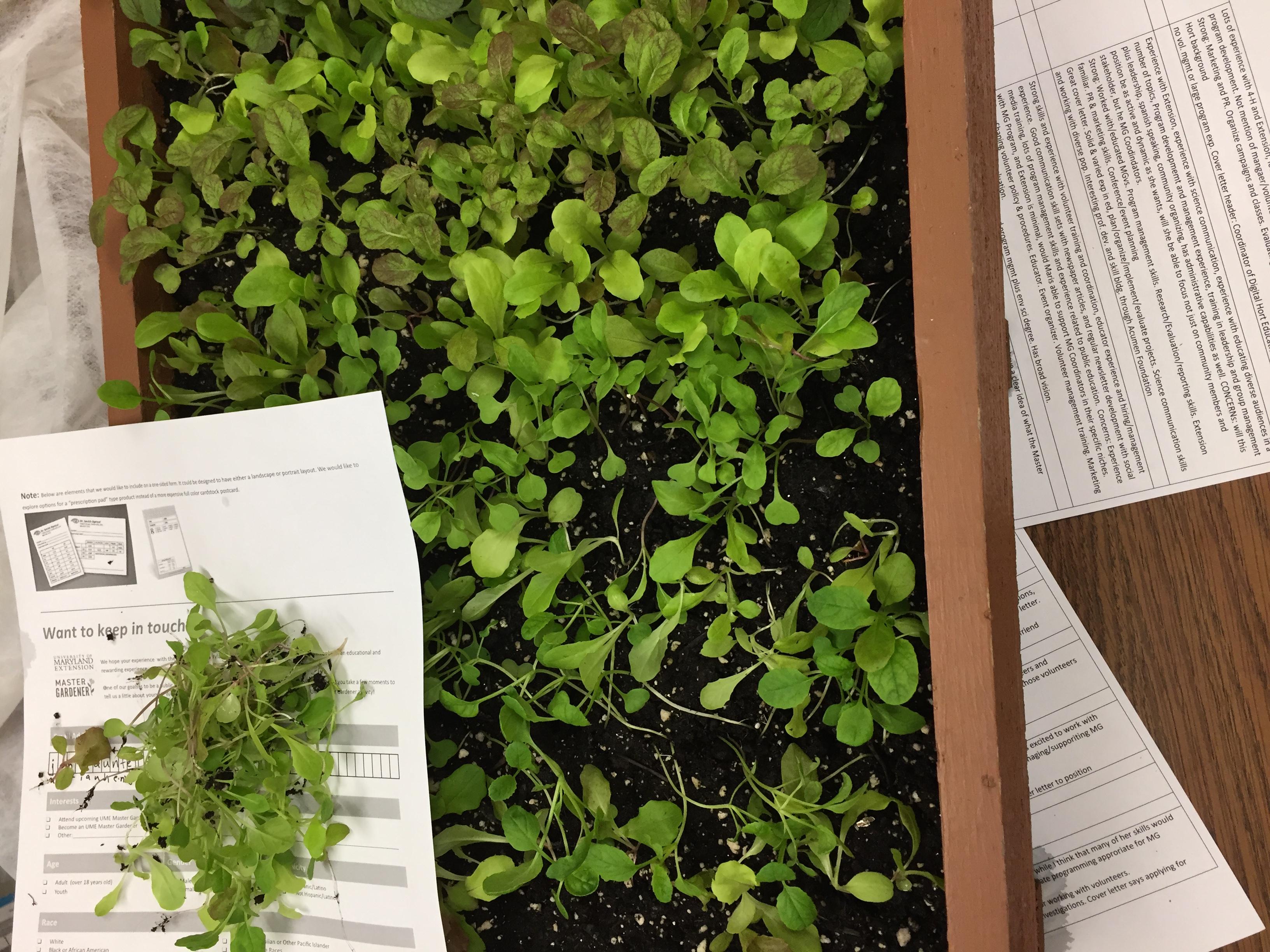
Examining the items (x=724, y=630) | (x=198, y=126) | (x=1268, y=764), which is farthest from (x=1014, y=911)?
(x=198, y=126)

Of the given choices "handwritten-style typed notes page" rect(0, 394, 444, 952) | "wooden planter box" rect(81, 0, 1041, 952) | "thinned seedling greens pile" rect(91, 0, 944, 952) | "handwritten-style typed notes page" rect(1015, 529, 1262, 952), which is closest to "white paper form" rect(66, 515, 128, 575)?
"handwritten-style typed notes page" rect(0, 394, 444, 952)

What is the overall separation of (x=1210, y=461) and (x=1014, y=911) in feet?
1.36

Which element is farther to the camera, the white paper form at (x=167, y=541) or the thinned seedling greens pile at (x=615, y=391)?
the white paper form at (x=167, y=541)

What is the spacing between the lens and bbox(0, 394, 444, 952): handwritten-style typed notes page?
623 millimetres

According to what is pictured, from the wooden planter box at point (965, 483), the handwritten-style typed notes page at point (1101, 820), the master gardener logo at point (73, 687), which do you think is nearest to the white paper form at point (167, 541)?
the master gardener logo at point (73, 687)

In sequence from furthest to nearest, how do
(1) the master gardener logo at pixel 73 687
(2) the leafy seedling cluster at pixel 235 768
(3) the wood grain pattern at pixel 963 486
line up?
(1) the master gardener logo at pixel 73 687
(2) the leafy seedling cluster at pixel 235 768
(3) the wood grain pattern at pixel 963 486

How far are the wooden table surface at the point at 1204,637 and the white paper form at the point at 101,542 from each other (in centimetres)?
80

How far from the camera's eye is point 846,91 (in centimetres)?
53

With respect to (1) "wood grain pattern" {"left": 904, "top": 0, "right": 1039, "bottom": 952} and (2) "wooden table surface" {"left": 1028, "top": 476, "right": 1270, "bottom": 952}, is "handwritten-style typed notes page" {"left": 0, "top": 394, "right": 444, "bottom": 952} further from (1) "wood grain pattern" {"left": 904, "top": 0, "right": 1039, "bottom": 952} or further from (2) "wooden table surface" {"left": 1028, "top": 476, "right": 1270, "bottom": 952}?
(2) "wooden table surface" {"left": 1028, "top": 476, "right": 1270, "bottom": 952}

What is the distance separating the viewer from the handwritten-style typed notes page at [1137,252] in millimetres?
660

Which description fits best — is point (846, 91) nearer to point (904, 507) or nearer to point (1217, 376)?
point (904, 507)

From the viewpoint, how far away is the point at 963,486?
46cm

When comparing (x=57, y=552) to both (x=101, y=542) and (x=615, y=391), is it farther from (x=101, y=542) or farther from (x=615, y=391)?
(x=615, y=391)

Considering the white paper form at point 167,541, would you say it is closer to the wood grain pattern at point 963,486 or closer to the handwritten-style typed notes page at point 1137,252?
the wood grain pattern at point 963,486
